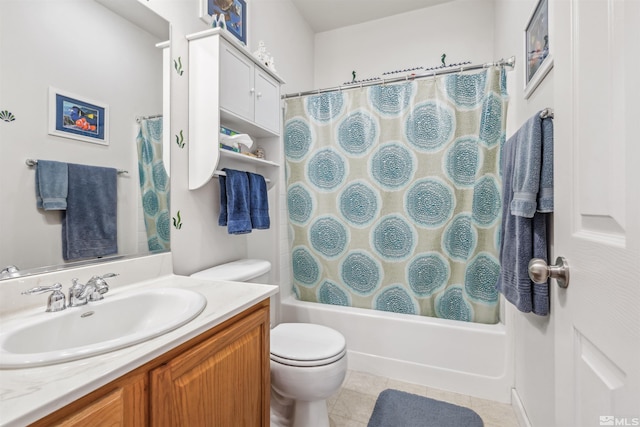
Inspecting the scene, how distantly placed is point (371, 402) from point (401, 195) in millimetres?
1222

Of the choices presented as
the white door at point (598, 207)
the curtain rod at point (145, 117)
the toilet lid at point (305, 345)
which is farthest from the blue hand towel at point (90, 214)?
the white door at point (598, 207)

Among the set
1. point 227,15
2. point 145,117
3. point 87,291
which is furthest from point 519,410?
point 227,15

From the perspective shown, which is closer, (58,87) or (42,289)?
(42,289)

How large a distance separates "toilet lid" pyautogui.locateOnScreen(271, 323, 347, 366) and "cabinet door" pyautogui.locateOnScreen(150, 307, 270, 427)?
263mm

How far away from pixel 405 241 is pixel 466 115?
849mm

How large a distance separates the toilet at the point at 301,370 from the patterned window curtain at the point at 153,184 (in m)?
0.25

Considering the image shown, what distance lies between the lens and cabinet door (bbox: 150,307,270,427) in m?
0.66

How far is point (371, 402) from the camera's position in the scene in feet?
5.23

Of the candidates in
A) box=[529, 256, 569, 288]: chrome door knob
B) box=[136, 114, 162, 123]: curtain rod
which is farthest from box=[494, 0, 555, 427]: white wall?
box=[136, 114, 162, 123]: curtain rod

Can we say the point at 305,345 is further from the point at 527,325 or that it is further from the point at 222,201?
the point at 527,325

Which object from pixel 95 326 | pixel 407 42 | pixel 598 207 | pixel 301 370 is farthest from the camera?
pixel 407 42

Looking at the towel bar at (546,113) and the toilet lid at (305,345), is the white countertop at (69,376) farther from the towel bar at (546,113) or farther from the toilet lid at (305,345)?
the towel bar at (546,113)

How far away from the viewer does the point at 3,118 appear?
776 millimetres

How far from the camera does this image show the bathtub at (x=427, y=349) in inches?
64.0
